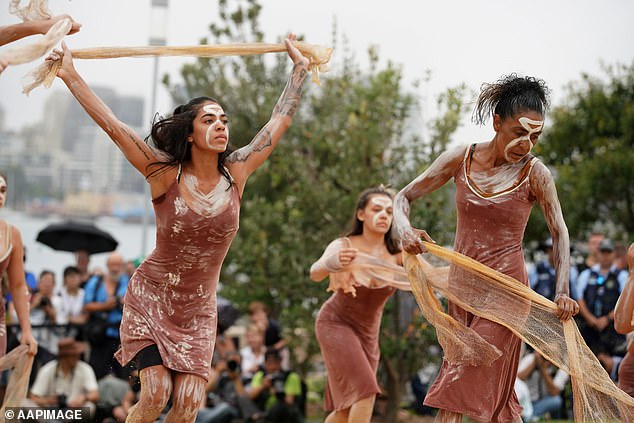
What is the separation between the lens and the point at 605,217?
58.4 ft

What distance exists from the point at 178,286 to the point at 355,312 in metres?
2.27

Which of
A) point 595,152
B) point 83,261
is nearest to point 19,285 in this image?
point 83,261

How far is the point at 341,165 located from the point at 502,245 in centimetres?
578

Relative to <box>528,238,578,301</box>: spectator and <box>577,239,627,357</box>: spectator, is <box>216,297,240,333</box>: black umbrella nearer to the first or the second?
<box>528,238,578,301</box>: spectator

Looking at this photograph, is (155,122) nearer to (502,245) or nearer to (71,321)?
(502,245)

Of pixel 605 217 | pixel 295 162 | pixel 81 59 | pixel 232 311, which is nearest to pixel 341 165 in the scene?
pixel 295 162

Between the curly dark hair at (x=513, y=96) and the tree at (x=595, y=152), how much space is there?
34.3ft

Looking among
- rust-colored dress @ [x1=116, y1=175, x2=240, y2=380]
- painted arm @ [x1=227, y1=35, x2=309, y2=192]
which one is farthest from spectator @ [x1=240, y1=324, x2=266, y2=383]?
rust-colored dress @ [x1=116, y1=175, x2=240, y2=380]

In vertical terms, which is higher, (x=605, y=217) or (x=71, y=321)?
(x=605, y=217)

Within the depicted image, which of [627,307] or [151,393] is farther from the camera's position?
[627,307]

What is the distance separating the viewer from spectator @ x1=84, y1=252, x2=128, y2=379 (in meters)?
11.3

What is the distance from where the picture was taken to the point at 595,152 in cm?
1816

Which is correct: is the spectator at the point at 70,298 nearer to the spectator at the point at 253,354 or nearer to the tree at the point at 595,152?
the spectator at the point at 253,354

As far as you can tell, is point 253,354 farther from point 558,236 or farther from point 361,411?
point 558,236
